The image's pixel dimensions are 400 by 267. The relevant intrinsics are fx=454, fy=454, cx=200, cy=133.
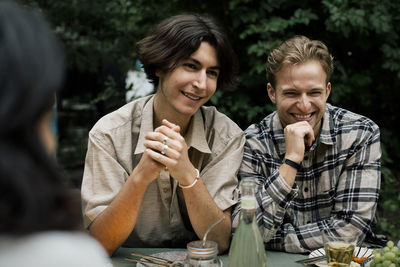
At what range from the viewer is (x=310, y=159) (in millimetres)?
2105

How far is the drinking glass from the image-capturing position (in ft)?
4.76

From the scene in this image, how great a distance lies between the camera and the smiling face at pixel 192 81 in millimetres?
1998

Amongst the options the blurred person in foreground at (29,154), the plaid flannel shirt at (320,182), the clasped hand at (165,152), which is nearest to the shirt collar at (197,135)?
the plaid flannel shirt at (320,182)

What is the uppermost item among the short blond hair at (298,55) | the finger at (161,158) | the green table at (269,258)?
the short blond hair at (298,55)

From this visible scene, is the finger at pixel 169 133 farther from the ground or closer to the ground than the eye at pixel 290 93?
closer to the ground

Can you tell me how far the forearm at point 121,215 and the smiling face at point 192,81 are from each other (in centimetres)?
47

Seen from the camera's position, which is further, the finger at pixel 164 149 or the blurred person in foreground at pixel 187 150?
the blurred person in foreground at pixel 187 150

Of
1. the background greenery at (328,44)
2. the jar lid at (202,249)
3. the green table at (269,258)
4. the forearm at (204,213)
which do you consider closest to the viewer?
the jar lid at (202,249)

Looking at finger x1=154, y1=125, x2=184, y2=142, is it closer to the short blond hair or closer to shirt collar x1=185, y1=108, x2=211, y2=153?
shirt collar x1=185, y1=108, x2=211, y2=153

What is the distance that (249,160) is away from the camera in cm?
209

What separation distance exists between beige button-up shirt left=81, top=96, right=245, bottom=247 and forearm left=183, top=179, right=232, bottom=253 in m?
0.10

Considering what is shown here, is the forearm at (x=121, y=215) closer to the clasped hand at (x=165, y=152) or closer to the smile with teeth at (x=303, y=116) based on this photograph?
the clasped hand at (x=165, y=152)

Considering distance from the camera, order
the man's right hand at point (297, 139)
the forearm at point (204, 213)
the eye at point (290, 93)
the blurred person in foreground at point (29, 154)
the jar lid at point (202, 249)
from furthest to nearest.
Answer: the eye at point (290, 93) < the man's right hand at point (297, 139) < the forearm at point (204, 213) < the jar lid at point (202, 249) < the blurred person in foreground at point (29, 154)

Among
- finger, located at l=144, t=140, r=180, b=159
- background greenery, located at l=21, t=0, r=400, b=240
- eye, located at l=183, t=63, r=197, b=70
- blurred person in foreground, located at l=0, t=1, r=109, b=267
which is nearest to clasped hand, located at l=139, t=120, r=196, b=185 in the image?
finger, located at l=144, t=140, r=180, b=159
